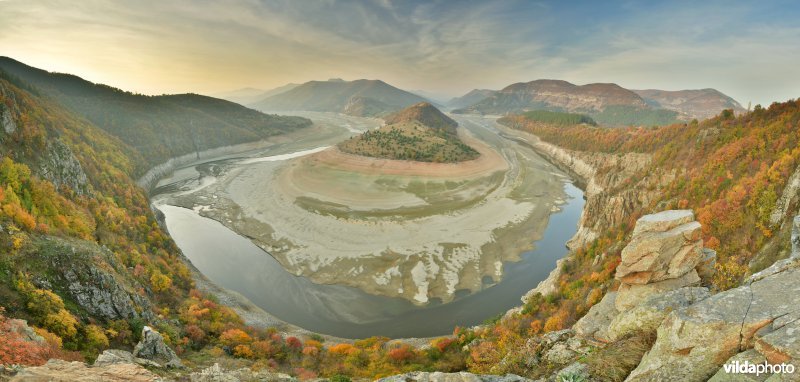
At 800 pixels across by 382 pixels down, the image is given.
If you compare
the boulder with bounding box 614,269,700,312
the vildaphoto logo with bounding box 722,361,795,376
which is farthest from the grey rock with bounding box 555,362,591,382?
the boulder with bounding box 614,269,700,312

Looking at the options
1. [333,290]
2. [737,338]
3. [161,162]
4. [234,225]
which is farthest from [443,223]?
[161,162]

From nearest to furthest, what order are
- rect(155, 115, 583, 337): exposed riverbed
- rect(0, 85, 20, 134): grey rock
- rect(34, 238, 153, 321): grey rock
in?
rect(34, 238, 153, 321): grey rock < rect(0, 85, 20, 134): grey rock < rect(155, 115, 583, 337): exposed riverbed

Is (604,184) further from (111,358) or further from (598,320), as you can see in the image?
(111,358)

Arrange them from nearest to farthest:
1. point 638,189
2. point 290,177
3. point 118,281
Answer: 1. point 118,281
2. point 638,189
3. point 290,177

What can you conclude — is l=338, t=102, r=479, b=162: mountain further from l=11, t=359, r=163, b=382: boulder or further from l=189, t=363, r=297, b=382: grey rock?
l=11, t=359, r=163, b=382: boulder

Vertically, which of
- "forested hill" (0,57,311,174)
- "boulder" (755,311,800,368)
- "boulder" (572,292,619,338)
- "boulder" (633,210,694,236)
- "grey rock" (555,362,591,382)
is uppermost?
"forested hill" (0,57,311,174)

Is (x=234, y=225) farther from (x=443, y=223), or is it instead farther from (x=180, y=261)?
(x=443, y=223)

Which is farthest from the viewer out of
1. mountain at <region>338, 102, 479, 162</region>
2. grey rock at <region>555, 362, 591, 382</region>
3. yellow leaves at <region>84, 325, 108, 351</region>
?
mountain at <region>338, 102, 479, 162</region>
